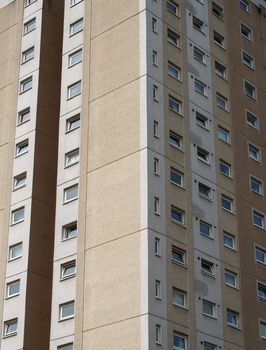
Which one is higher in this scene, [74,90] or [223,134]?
[74,90]

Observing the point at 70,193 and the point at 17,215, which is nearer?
the point at 70,193

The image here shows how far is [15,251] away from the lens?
167 ft

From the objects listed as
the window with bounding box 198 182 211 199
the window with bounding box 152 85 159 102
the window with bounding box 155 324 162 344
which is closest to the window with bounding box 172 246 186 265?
the window with bounding box 155 324 162 344

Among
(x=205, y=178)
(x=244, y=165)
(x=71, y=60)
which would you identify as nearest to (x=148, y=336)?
(x=205, y=178)

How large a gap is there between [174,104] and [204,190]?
210 inches

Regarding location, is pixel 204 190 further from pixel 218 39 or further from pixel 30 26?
pixel 30 26

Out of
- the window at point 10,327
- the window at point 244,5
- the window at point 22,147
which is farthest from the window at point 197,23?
the window at point 10,327

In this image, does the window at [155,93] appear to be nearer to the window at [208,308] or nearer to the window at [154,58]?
the window at [154,58]

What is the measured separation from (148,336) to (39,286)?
9914 mm

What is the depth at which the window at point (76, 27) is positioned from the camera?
55156 mm

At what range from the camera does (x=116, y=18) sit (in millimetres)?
52875

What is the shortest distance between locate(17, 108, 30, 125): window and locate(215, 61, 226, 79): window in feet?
40.5

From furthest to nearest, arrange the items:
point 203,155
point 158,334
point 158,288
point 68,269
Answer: point 203,155
point 68,269
point 158,288
point 158,334

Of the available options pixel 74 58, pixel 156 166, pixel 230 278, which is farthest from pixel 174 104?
pixel 230 278
